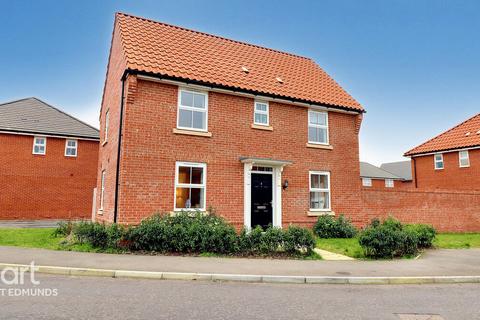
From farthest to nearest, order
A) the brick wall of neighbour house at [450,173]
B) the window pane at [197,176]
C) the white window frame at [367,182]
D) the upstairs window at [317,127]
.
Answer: the white window frame at [367,182]
the brick wall of neighbour house at [450,173]
the upstairs window at [317,127]
the window pane at [197,176]

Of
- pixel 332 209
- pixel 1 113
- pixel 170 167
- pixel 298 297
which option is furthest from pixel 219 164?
pixel 1 113

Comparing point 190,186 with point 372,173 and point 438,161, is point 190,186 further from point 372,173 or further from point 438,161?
point 372,173

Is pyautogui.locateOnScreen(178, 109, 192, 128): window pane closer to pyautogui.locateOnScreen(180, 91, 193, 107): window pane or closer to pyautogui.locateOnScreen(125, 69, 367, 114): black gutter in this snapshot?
pyautogui.locateOnScreen(180, 91, 193, 107): window pane

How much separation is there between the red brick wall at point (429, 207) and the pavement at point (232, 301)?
9377 millimetres

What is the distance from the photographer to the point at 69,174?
2441cm

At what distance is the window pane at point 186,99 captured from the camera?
12.9 metres

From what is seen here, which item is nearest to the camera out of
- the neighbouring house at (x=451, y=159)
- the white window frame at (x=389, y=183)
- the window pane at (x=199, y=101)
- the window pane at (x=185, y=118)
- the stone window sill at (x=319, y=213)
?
the window pane at (x=185, y=118)

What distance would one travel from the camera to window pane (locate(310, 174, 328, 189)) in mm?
15164

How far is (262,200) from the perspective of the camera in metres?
13.9

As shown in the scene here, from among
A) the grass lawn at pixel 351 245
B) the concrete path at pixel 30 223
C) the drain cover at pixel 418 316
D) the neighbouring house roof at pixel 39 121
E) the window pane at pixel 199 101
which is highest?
the neighbouring house roof at pixel 39 121

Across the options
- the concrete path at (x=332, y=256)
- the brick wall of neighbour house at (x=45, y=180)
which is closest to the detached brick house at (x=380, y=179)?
the brick wall of neighbour house at (x=45, y=180)

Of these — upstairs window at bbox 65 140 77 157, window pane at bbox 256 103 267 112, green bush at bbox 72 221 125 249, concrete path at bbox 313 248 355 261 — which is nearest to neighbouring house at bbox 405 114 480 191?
window pane at bbox 256 103 267 112

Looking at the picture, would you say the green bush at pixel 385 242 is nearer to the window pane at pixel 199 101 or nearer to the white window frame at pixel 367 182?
the window pane at pixel 199 101

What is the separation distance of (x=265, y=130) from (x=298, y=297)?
9.00 metres
